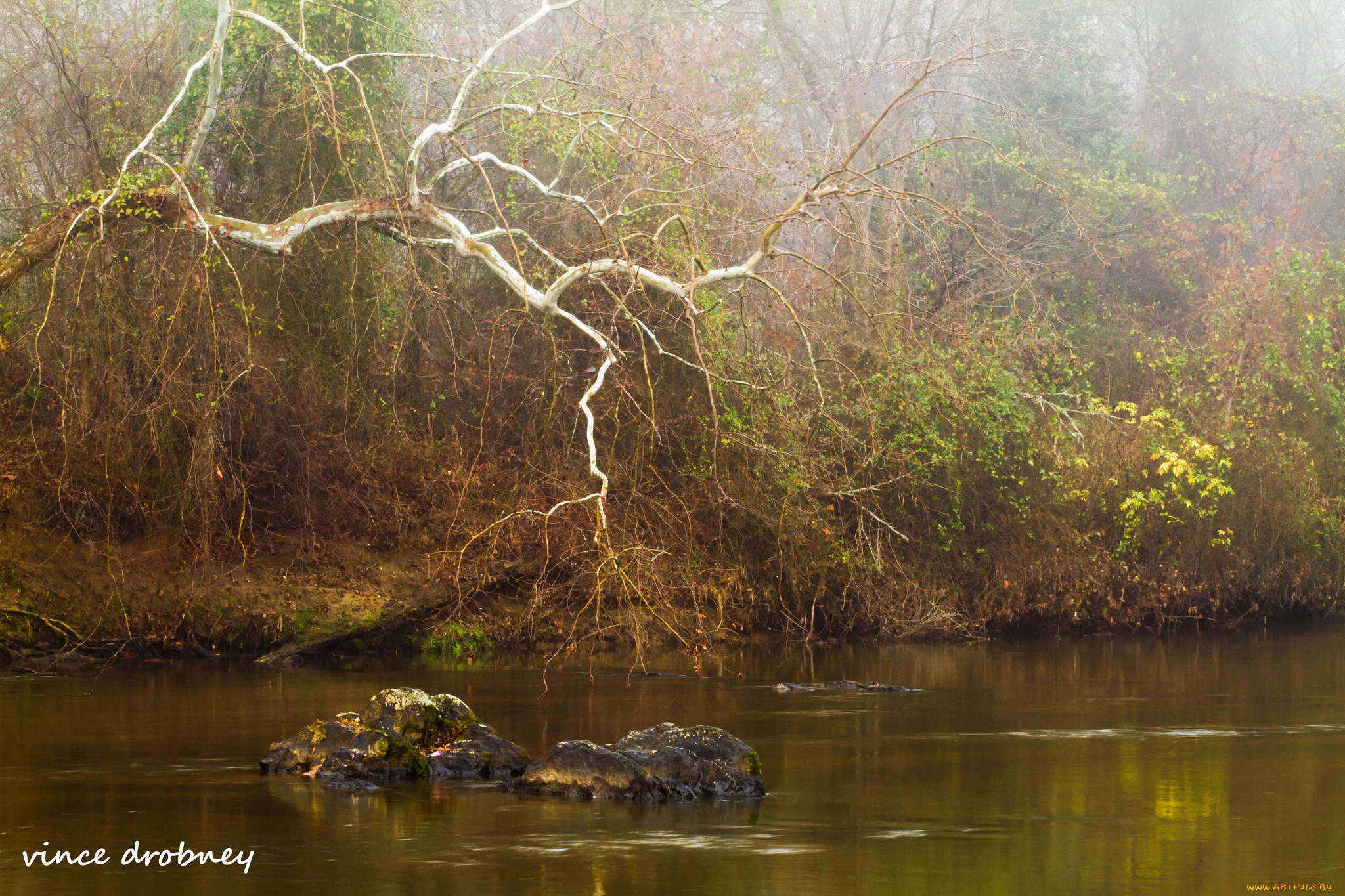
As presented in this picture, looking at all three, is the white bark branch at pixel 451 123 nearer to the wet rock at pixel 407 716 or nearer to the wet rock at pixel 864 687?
the wet rock at pixel 864 687

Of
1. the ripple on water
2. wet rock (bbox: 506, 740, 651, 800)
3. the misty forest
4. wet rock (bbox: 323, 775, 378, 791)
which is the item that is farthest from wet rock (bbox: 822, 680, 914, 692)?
the ripple on water

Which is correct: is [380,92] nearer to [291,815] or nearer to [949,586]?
[949,586]

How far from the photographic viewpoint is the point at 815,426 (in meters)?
18.3

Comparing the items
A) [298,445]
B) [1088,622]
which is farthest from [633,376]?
[1088,622]

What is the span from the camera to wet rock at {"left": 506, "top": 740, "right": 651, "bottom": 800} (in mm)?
8984

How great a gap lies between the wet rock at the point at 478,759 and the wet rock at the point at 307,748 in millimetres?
568

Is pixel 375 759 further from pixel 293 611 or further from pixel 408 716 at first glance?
pixel 293 611

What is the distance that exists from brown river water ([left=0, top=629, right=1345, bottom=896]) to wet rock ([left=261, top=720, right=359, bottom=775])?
177mm

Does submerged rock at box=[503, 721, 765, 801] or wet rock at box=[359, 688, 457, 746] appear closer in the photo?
submerged rock at box=[503, 721, 765, 801]

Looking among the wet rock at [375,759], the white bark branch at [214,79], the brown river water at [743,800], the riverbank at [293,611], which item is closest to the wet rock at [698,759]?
the brown river water at [743,800]

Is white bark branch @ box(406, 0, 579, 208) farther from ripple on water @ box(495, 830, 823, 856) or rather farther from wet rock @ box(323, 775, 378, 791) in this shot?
ripple on water @ box(495, 830, 823, 856)

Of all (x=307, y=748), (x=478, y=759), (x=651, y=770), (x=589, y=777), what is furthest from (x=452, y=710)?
(x=651, y=770)

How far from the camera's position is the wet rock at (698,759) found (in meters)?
9.11

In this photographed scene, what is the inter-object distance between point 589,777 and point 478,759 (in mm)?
1046
